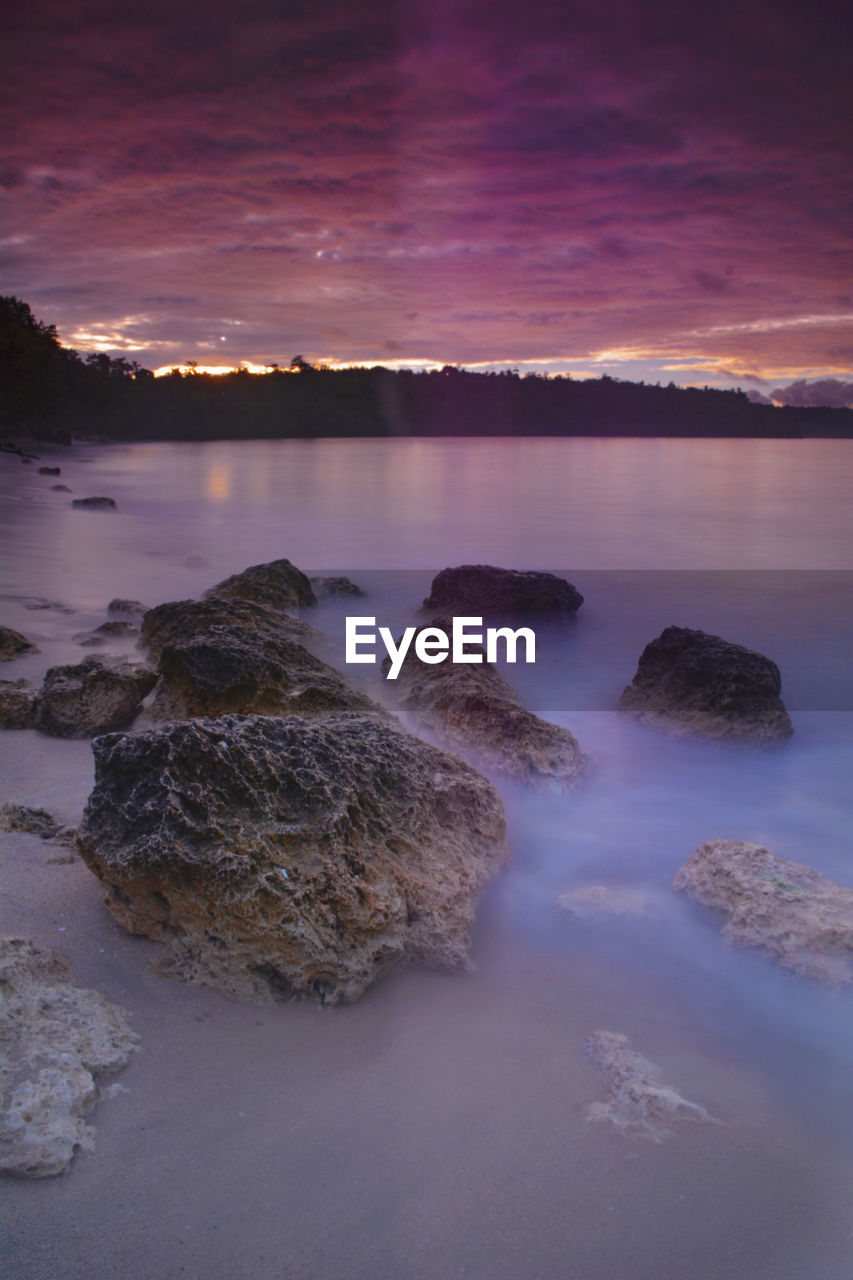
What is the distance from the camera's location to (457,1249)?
5.85 ft

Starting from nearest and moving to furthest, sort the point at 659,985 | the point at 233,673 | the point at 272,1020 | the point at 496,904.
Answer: the point at 272,1020, the point at 659,985, the point at 496,904, the point at 233,673

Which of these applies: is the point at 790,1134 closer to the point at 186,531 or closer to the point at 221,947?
the point at 221,947

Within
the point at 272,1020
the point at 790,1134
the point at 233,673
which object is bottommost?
the point at 790,1134

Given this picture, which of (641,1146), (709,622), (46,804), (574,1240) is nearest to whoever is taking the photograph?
(574,1240)

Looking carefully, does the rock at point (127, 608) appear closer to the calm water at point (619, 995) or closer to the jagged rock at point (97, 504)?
the calm water at point (619, 995)

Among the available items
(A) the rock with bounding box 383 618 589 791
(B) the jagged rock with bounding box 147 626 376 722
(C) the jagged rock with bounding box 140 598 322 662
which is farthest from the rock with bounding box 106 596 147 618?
(A) the rock with bounding box 383 618 589 791

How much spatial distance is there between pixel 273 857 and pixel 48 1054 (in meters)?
0.74

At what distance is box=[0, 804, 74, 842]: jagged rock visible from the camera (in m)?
3.08

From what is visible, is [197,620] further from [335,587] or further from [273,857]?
[335,587]

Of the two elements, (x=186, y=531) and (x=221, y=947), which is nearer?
(x=221, y=947)

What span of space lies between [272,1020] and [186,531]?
14.0 metres

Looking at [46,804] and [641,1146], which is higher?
[46,804]

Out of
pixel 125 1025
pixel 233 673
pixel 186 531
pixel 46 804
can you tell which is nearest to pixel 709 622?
pixel 233 673

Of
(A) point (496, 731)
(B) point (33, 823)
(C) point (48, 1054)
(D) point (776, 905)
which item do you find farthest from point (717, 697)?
(C) point (48, 1054)
